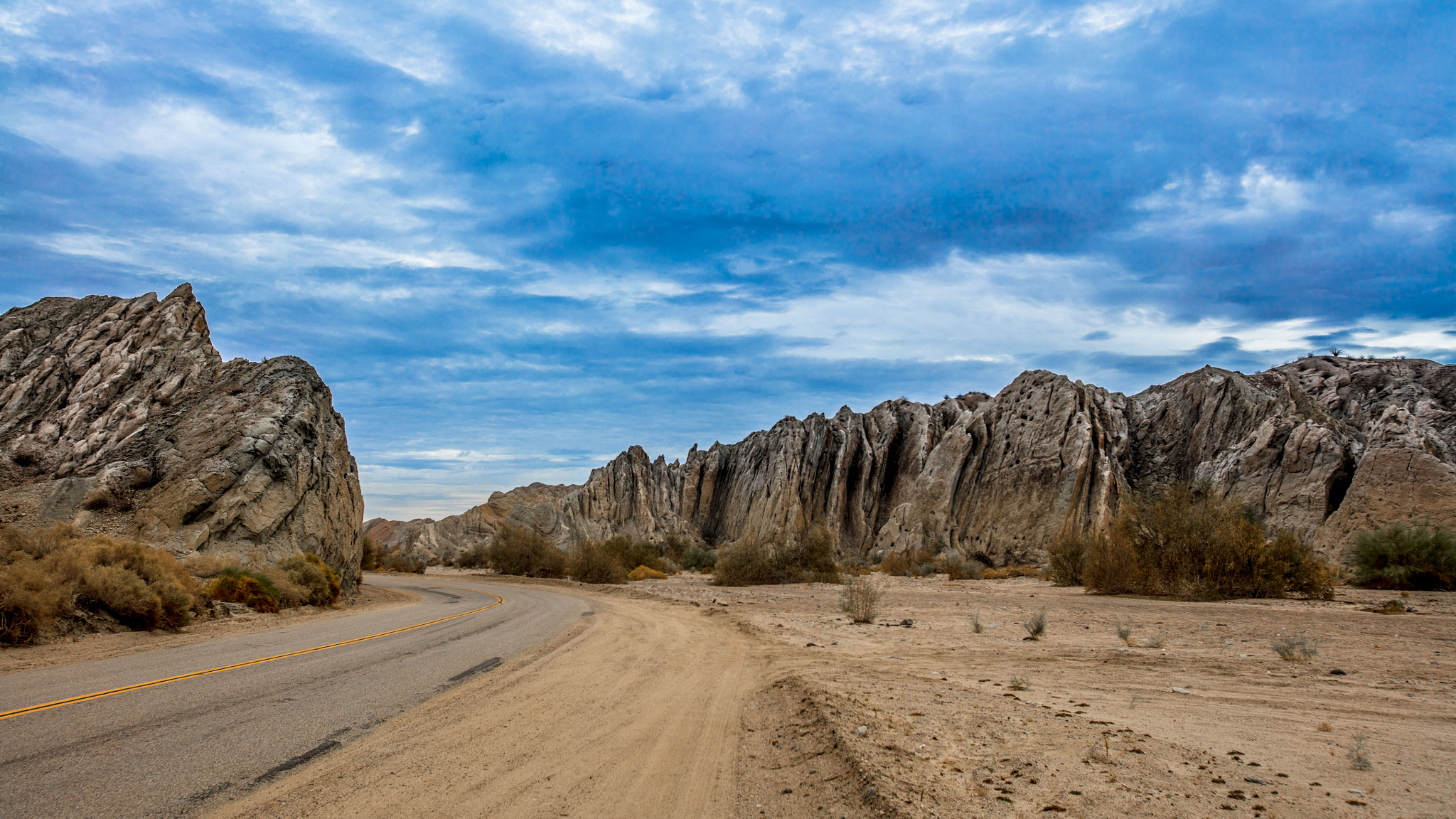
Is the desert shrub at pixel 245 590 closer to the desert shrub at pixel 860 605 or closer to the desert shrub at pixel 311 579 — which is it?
the desert shrub at pixel 311 579

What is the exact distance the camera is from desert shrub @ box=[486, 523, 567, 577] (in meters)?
45.3

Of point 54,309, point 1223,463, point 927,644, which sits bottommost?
point 927,644

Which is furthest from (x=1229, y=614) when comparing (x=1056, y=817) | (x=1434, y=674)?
(x=1056, y=817)

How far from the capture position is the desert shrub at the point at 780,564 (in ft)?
100

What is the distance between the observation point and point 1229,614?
14.4 m

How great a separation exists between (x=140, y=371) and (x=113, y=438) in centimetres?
396

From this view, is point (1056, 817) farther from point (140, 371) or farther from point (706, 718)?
point (140, 371)

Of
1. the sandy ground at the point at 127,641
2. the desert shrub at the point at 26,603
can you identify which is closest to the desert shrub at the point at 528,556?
the sandy ground at the point at 127,641

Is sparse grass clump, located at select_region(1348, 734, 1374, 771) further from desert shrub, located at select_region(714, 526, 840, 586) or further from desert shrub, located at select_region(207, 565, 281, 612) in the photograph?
desert shrub, located at select_region(714, 526, 840, 586)

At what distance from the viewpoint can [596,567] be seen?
38562 mm

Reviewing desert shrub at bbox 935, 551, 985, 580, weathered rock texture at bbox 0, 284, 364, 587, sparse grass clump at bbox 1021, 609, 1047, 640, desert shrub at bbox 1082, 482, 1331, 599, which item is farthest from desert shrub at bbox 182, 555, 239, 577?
desert shrub at bbox 935, 551, 985, 580

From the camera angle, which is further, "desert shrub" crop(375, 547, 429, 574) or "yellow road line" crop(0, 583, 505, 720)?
"desert shrub" crop(375, 547, 429, 574)

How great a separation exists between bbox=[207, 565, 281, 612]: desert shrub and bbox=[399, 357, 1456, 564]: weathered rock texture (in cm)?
2593

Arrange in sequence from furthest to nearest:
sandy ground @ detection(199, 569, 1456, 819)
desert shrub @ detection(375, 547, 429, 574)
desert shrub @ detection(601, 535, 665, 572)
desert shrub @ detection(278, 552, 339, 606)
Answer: desert shrub @ detection(375, 547, 429, 574), desert shrub @ detection(601, 535, 665, 572), desert shrub @ detection(278, 552, 339, 606), sandy ground @ detection(199, 569, 1456, 819)
